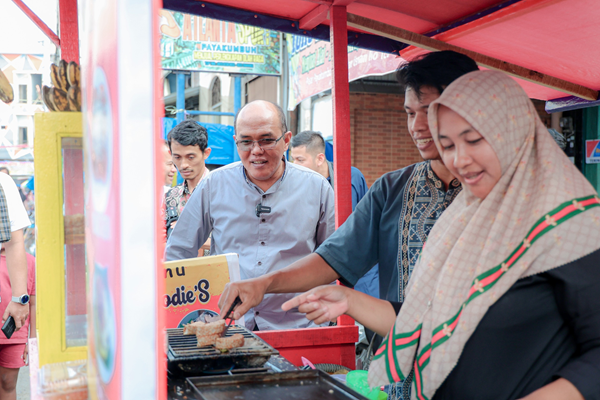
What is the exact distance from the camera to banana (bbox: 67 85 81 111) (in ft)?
3.41

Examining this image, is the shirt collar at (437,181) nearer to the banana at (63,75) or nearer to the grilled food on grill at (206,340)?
the grilled food on grill at (206,340)

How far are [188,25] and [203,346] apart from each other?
7.72 m

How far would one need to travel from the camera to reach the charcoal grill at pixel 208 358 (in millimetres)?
1473

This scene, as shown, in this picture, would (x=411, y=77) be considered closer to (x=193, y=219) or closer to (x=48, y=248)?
(x=48, y=248)

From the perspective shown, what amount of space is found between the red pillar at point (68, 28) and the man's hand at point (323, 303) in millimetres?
1054

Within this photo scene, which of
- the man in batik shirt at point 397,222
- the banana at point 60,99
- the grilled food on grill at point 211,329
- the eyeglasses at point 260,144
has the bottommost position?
the grilled food on grill at point 211,329

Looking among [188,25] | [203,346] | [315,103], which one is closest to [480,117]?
[203,346]

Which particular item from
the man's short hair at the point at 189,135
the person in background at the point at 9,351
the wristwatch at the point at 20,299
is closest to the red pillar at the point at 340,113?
the man's short hair at the point at 189,135

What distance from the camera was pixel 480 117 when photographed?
1.26m

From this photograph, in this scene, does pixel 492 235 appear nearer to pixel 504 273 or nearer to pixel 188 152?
pixel 504 273

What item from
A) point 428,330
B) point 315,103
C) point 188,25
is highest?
point 188,25

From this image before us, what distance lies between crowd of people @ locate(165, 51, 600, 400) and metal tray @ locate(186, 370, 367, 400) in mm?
162

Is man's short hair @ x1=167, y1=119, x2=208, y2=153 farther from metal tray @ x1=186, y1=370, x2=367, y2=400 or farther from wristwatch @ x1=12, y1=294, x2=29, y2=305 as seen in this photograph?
metal tray @ x1=186, y1=370, x2=367, y2=400

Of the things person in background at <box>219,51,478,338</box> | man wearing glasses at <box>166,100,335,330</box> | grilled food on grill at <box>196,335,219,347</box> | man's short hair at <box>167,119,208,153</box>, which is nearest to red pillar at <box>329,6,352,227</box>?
man wearing glasses at <box>166,100,335,330</box>
